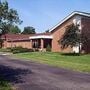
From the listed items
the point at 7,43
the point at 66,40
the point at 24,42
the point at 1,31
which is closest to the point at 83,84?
the point at 1,31

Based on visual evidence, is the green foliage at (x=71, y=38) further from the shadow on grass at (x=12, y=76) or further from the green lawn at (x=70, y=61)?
the shadow on grass at (x=12, y=76)

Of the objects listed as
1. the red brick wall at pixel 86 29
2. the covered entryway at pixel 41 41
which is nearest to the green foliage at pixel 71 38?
the red brick wall at pixel 86 29

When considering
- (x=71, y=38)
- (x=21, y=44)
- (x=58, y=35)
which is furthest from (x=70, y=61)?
(x=21, y=44)

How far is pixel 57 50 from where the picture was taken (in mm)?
52000

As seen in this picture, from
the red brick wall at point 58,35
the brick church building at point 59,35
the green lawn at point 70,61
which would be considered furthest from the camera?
the red brick wall at point 58,35

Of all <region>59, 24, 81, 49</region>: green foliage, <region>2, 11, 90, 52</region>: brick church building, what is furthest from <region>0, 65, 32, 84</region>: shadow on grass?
<region>59, 24, 81, 49</region>: green foliage

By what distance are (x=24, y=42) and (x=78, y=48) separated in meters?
23.1

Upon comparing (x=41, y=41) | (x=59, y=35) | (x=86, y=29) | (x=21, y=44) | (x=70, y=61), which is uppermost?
(x=86, y=29)

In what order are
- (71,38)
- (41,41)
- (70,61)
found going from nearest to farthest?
(70,61) → (71,38) → (41,41)

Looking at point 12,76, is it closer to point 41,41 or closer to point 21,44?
point 41,41

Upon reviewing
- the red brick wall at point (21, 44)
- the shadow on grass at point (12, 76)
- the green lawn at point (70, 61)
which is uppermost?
the red brick wall at point (21, 44)

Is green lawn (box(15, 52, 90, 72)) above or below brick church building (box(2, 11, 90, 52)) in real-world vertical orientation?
below

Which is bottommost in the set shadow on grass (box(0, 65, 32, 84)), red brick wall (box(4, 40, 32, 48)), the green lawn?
shadow on grass (box(0, 65, 32, 84))

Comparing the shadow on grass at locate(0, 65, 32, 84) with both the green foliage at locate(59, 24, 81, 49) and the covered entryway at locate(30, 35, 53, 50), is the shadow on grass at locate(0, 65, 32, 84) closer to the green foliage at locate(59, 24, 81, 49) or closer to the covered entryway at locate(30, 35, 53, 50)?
the green foliage at locate(59, 24, 81, 49)
